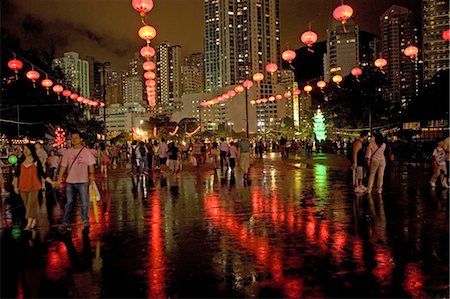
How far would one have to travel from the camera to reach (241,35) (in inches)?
4857

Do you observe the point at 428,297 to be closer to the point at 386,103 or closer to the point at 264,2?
the point at 386,103

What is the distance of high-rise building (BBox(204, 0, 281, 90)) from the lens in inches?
4645

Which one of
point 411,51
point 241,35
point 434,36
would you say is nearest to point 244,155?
point 411,51

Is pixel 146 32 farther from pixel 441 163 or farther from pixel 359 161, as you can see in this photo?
pixel 441 163

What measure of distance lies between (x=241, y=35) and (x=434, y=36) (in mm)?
47431

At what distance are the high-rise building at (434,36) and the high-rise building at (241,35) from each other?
113 feet

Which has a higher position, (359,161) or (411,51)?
(411,51)

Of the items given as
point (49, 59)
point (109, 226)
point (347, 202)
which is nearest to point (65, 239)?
point (109, 226)

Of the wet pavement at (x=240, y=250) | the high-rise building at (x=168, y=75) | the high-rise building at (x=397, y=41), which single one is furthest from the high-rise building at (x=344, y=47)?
the wet pavement at (x=240, y=250)

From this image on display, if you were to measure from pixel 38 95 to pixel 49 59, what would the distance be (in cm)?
470

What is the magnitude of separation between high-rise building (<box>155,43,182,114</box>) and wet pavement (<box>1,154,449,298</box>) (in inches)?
6035

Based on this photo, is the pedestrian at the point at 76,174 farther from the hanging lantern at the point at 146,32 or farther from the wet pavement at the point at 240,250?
the hanging lantern at the point at 146,32

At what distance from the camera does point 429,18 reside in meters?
104

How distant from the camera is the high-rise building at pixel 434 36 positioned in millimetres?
100062
